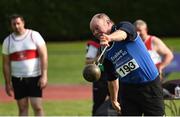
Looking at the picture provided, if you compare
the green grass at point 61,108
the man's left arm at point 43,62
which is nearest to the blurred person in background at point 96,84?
the man's left arm at point 43,62

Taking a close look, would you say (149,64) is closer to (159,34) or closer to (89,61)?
(89,61)

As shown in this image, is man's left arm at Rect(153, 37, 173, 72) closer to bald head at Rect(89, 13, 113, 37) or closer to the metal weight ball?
bald head at Rect(89, 13, 113, 37)

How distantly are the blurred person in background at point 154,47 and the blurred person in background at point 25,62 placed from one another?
5.16 feet

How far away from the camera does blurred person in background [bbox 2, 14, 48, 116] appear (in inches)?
394

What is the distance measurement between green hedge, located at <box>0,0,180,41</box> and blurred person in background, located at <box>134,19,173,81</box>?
21.2 m

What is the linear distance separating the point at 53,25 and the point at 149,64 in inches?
1008

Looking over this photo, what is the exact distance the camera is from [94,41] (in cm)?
1009

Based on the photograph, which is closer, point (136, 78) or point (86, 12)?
point (136, 78)

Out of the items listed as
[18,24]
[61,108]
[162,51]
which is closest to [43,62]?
[18,24]

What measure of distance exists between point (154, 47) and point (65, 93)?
20.0ft

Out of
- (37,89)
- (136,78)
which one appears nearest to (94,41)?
(37,89)

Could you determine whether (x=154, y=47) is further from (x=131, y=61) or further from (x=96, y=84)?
(x=131, y=61)

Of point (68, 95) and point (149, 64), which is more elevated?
point (149, 64)

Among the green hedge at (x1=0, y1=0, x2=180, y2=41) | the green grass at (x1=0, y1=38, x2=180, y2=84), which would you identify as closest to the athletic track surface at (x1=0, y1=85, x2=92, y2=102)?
the green grass at (x1=0, y1=38, x2=180, y2=84)
